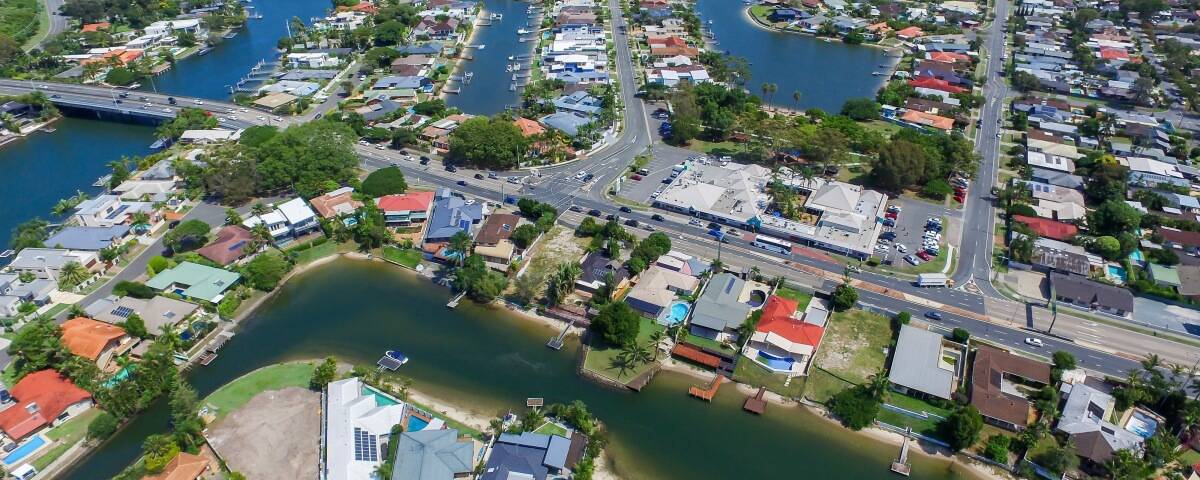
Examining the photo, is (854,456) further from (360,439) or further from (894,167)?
(894,167)

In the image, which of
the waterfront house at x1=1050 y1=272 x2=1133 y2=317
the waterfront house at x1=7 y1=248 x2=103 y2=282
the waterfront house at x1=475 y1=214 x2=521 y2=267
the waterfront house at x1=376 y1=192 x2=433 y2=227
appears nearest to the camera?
the waterfront house at x1=1050 y1=272 x2=1133 y2=317

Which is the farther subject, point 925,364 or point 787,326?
point 787,326

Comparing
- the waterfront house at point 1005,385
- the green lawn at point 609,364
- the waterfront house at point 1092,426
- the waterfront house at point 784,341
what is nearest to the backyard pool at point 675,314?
the green lawn at point 609,364

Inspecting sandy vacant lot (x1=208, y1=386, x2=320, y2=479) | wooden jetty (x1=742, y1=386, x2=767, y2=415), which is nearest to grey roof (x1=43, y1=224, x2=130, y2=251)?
sandy vacant lot (x1=208, y1=386, x2=320, y2=479)

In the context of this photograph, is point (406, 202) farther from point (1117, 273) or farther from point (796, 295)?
point (1117, 273)

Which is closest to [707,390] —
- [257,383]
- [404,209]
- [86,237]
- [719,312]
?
[719,312]

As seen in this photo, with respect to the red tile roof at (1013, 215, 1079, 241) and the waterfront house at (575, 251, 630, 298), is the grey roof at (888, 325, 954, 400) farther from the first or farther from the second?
the red tile roof at (1013, 215, 1079, 241)

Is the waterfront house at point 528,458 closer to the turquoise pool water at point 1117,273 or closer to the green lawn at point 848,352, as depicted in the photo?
the green lawn at point 848,352

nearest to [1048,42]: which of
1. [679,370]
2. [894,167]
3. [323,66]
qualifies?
[894,167]
